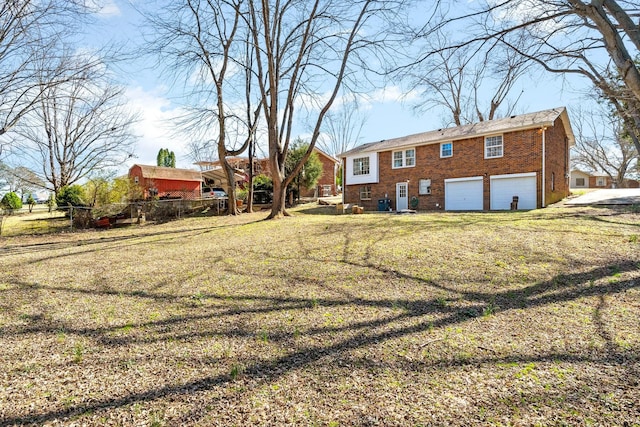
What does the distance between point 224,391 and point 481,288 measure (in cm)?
361

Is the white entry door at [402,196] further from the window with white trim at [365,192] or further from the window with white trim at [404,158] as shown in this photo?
the window with white trim at [365,192]

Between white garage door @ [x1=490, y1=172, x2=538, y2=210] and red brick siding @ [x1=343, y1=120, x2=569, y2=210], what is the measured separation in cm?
22

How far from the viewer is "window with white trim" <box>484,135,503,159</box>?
55.2 ft

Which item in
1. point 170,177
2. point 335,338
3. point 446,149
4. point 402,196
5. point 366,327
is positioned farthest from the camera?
point 170,177

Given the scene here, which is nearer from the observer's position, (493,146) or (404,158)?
(493,146)

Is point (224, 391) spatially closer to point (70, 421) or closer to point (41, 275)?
point (70, 421)

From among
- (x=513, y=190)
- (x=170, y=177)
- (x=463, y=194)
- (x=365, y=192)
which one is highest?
(x=170, y=177)

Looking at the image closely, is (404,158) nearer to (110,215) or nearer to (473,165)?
(473,165)

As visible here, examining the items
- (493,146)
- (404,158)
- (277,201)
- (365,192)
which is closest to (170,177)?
(365,192)

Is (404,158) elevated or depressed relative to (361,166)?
elevated

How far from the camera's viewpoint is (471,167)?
17703 millimetres

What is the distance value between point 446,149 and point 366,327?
1728 centimetres

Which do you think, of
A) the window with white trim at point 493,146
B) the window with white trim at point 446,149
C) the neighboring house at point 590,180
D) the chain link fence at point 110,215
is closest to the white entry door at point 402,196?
the window with white trim at point 446,149

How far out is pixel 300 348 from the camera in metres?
3.17
